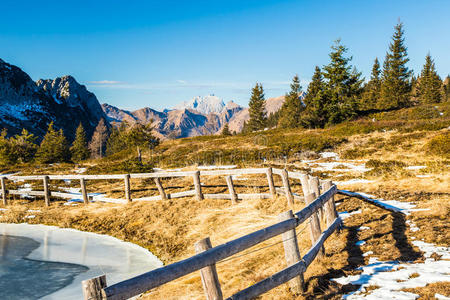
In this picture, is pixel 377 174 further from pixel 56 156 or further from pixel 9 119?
pixel 9 119

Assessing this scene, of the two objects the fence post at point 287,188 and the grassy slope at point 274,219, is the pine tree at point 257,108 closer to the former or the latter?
the grassy slope at point 274,219

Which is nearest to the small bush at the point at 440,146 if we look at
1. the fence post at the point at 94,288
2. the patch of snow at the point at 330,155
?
the patch of snow at the point at 330,155

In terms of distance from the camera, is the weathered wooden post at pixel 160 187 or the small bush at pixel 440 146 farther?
the small bush at pixel 440 146

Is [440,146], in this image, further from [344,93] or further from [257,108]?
[257,108]

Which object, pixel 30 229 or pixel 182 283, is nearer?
pixel 182 283

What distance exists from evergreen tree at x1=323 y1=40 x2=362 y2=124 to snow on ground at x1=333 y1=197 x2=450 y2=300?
34.1m

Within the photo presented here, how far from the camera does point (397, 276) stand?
441cm

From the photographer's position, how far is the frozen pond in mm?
6328

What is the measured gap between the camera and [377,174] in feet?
48.1

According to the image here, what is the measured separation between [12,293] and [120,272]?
2.16 meters

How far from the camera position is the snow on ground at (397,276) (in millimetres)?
3963

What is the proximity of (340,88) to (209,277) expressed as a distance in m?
38.4

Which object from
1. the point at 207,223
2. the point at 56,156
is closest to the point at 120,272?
the point at 207,223

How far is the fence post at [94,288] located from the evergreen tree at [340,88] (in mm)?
37683
